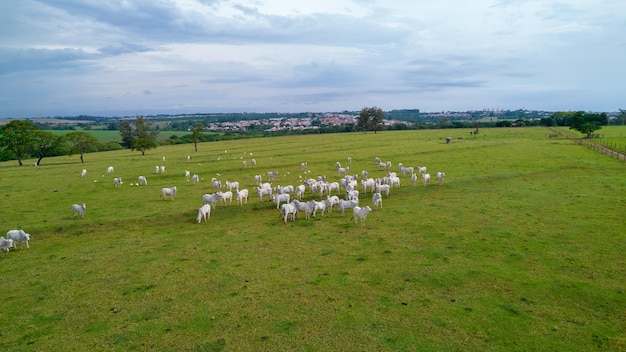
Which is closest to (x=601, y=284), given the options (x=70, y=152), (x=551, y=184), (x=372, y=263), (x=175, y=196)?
(x=372, y=263)

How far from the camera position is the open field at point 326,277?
10.2 meters

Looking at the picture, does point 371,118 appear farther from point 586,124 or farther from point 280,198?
point 280,198

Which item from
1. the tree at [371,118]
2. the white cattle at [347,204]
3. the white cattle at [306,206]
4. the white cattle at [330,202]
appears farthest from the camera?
the tree at [371,118]

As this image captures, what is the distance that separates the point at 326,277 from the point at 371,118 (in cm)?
11527

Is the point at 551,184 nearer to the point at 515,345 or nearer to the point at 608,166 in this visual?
the point at 608,166

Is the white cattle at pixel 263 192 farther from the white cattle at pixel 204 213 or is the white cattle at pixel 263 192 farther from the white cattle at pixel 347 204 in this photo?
the white cattle at pixel 347 204

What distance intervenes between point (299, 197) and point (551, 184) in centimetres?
2099

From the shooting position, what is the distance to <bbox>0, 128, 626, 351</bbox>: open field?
10156 mm

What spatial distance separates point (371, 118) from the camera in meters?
125

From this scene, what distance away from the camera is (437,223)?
19.9 m

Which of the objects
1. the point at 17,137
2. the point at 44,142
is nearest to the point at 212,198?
the point at 44,142

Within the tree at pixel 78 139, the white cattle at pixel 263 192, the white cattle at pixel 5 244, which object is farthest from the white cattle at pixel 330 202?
the tree at pixel 78 139

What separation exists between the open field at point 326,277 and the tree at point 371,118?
98448mm

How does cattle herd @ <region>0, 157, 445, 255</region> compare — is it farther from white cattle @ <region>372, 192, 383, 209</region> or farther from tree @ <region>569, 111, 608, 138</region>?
tree @ <region>569, 111, 608, 138</region>
